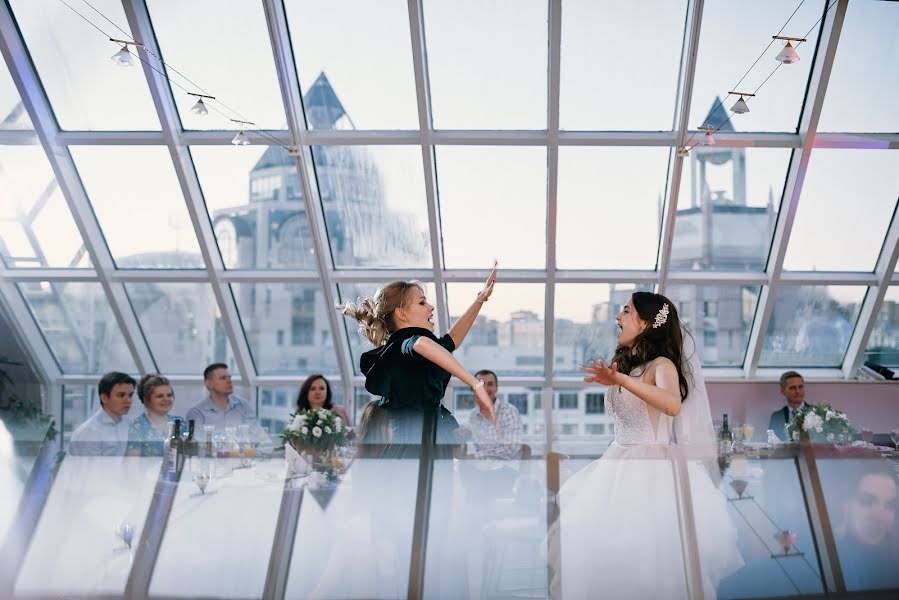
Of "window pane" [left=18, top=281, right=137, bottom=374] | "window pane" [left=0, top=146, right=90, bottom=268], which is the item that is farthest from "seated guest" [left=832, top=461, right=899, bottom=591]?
"window pane" [left=18, top=281, right=137, bottom=374]

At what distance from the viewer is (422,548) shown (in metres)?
2.26

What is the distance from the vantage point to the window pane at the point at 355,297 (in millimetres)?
7955

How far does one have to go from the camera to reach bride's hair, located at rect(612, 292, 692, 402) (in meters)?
3.14

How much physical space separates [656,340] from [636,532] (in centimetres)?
101

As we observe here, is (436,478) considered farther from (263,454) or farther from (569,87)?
(569,87)

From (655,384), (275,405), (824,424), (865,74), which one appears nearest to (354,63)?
(275,405)

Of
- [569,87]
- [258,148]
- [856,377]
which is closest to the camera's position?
[569,87]

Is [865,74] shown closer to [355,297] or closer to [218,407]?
[355,297]

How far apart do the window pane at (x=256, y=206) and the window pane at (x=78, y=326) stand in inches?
52.9

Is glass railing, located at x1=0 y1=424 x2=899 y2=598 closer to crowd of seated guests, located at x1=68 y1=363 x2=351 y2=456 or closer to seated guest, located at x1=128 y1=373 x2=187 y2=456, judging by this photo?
crowd of seated guests, located at x1=68 y1=363 x2=351 y2=456

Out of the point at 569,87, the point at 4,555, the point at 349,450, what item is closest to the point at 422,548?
the point at 349,450

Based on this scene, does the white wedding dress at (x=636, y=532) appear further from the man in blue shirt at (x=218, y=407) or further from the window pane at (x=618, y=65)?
the window pane at (x=618, y=65)

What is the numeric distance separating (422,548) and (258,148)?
220 inches

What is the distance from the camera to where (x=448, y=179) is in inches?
293
